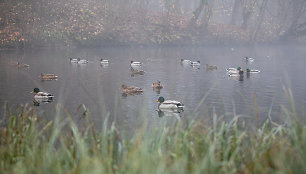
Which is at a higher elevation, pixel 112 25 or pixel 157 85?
pixel 112 25

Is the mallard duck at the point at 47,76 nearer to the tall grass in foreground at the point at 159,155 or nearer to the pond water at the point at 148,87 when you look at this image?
the pond water at the point at 148,87

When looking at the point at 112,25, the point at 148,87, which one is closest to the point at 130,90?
the point at 148,87

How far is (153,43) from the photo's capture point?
54625 millimetres

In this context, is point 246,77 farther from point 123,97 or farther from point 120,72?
point 123,97

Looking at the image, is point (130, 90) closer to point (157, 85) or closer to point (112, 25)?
point (157, 85)

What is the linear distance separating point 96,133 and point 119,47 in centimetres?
4368

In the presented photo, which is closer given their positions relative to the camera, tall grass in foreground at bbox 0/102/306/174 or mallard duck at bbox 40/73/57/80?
tall grass in foreground at bbox 0/102/306/174

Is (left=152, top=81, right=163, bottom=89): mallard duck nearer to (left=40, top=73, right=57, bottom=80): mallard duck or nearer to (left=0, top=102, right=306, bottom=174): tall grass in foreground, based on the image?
(left=40, top=73, right=57, bottom=80): mallard duck

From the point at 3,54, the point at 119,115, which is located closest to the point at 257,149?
the point at 119,115

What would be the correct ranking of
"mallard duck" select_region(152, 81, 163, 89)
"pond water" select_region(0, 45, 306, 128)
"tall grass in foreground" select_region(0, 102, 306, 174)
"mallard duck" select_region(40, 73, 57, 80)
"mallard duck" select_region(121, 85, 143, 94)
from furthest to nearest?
"mallard duck" select_region(40, 73, 57, 80), "mallard duck" select_region(152, 81, 163, 89), "mallard duck" select_region(121, 85, 143, 94), "pond water" select_region(0, 45, 306, 128), "tall grass in foreground" select_region(0, 102, 306, 174)

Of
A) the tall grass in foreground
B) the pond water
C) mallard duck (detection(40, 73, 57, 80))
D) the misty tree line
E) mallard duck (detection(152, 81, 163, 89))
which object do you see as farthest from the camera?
the misty tree line

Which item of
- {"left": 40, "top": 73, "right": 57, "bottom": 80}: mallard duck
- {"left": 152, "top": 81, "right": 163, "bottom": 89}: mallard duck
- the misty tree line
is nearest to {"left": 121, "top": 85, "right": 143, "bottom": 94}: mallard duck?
{"left": 152, "top": 81, "right": 163, "bottom": 89}: mallard duck

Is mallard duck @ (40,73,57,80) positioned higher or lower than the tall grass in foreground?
higher

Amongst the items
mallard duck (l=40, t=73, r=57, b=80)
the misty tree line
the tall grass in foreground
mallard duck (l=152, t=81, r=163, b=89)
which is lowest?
the tall grass in foreground
